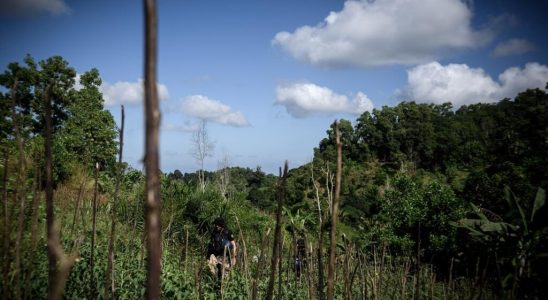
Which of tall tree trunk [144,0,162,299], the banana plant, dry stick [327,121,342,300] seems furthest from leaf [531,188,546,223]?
tall tree trunk [144,0,162,299]

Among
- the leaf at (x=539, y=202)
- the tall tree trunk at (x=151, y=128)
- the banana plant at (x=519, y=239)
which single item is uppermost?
the tall tree trunk at (x=151, y=128)

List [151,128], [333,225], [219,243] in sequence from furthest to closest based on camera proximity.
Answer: [219,243] < [333,225] < [151,128]

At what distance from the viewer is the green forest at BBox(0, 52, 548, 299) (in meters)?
2.44

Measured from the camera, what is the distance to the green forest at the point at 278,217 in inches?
95.9

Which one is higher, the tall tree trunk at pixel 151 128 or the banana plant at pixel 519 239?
the tall tree trunk at pixel 151 128

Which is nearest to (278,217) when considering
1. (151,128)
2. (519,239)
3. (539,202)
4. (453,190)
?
(151,128)

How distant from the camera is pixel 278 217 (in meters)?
1.59

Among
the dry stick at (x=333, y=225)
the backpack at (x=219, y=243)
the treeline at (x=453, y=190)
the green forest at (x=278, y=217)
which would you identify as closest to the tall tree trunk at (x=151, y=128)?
the green forest at (x=278, y=217)

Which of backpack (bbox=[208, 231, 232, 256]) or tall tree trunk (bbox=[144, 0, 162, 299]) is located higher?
tall tree trunk (bbox=[144, 0, 162, 299])

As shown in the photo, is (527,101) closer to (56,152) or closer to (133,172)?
(133,172)

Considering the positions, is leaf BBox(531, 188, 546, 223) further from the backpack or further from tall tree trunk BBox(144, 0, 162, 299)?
tall tree trunk BBox(144, 0, 162, 299)

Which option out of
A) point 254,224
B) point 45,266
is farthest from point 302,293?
point 254,224

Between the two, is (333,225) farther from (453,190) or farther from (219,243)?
(453,190)

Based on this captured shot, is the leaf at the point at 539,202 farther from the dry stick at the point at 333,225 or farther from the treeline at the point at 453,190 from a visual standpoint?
the dry stick at the point at 333,225
